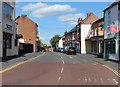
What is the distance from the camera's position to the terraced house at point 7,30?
22420 millimetres

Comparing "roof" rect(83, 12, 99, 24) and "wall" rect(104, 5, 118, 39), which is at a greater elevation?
"roof" rect(83, 12, 99, 24)

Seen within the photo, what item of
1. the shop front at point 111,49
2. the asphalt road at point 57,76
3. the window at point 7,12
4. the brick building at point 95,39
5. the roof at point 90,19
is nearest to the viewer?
the asphalt road at point 57,76

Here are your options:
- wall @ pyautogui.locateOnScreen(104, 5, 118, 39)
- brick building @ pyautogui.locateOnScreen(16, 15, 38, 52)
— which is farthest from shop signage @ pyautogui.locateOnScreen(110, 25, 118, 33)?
brick building @ pyautogui.locateOnScreen(16, 15, 38, 52)

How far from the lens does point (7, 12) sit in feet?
81.0

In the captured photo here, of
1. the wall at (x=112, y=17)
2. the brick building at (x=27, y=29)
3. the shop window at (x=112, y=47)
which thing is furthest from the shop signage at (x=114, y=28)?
the brick building at (x=27, y=29)

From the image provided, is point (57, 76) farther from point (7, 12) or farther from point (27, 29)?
point (27, 29)

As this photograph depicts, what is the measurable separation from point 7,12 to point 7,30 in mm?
2316

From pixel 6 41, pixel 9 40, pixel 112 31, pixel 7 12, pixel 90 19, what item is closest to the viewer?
pixel 112 31

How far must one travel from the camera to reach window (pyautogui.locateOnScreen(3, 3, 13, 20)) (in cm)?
2344

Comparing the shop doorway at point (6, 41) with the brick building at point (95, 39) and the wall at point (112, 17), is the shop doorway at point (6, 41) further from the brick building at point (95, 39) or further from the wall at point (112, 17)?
the brick building at point (95, 39)

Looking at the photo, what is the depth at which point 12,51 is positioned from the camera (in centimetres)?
2720

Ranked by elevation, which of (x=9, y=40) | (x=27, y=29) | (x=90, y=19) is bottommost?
(x=9, y=40)

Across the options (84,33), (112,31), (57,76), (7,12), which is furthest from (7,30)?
(84,33)

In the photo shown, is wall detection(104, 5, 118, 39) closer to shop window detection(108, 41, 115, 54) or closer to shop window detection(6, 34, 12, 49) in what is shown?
shop window detection(108, 41, 115, 54)
